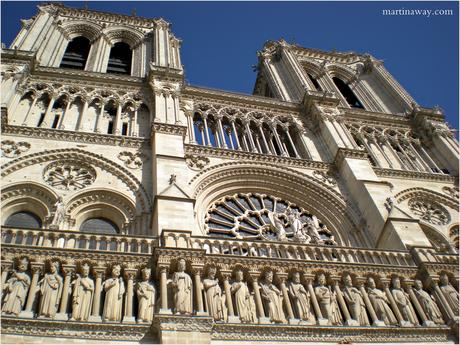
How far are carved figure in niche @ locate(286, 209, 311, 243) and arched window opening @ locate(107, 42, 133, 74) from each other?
11.1 metres

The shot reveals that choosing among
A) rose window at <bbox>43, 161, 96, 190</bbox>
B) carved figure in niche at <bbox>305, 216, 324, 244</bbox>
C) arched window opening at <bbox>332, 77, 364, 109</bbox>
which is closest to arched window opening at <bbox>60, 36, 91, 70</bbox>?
rose window at <bbox>43, 161, 96, 190</bbox>

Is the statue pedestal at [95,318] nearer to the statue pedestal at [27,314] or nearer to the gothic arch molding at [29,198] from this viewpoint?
the statue pedestal at [27,314]

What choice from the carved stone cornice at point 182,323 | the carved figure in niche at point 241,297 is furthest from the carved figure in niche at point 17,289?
the carved figure in niche at point 241,297

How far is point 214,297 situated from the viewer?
9.61 m

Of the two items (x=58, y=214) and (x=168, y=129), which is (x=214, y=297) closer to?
(x=58, y=214)

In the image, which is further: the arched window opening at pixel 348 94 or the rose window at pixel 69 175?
the arched window opening at pixel 348 94

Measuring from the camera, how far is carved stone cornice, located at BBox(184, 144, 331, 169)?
15.6 meters

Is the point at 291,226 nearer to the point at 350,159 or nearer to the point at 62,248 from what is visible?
the point at 350,159

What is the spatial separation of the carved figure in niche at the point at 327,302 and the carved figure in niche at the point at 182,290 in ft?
9.25

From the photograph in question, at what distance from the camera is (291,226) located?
1430 centimetres

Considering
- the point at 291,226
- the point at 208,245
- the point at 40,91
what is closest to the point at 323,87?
the point at 291,226

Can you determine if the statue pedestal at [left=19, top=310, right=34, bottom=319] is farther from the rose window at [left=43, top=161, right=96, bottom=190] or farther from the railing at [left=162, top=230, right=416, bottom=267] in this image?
the rose window at [left=43, top=161, right=96, bottom=190]

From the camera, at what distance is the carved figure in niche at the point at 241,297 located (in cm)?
944

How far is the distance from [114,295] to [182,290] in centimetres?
127
